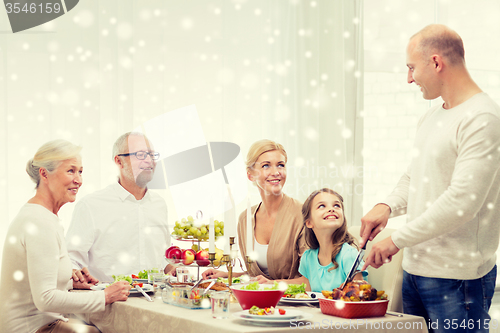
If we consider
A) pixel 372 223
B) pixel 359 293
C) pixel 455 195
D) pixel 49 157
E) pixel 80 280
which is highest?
pixel 49 157

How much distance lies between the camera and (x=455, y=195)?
1466 mm

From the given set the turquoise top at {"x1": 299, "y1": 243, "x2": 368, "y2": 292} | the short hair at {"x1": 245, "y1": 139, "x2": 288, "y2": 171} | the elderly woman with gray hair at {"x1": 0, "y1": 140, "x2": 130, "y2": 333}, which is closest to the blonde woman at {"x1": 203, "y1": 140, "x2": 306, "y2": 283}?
the short hair at {"x1": 245, "y1": 139, "x2": 288, "y2": 171}

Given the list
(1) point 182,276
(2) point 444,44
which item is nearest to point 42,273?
(1) point 182,276

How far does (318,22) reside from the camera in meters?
3.44

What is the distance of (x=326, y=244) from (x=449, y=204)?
56cm

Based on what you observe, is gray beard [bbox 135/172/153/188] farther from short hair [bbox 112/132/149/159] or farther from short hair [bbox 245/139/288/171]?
short hair [bbox 245/139/288/171]

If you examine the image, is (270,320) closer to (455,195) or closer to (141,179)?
(455,195)

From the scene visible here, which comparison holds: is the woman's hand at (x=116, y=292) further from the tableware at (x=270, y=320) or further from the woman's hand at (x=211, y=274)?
the tableware at (x=270, y=320)

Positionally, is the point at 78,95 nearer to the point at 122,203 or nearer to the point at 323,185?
the point at 122,203

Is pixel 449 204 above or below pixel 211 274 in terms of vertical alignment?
above

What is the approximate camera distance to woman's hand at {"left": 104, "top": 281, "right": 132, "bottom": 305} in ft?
5.54

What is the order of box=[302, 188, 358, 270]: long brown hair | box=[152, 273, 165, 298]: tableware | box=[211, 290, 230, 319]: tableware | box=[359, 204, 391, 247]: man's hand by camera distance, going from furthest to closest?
box=[302, 188, 358, 270]: long brown hair, box=[152, 273, 165, 298]: tableware, box=[359, 204, 391, 247]: man's hand, box=[211, 290, 230, 319]: tableware

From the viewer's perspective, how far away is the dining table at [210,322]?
1297mm

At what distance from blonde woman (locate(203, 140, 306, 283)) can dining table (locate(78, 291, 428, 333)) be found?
571 millimetres
